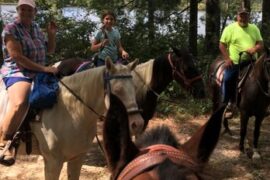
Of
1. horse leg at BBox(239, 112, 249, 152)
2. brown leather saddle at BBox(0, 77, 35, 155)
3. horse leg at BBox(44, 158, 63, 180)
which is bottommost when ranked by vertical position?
horse leg at BBox(239, 112, 249, 152)

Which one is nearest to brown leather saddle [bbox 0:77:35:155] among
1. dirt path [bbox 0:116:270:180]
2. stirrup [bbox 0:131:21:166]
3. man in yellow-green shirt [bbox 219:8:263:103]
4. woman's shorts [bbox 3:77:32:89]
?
stirrup [bbox 0:131:21:166]

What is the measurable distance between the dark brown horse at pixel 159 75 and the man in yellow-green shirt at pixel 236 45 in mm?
822

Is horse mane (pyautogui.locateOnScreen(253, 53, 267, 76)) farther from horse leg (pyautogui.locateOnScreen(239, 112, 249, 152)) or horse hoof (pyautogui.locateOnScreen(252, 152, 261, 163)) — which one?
horse hoof (pyautogui.locateOnScreen(252, 152, 261, 163))

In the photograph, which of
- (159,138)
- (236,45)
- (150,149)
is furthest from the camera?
(236,45)

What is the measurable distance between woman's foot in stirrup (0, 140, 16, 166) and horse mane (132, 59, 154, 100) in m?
2.19

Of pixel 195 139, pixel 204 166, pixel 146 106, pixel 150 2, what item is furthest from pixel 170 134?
pixel 150 2

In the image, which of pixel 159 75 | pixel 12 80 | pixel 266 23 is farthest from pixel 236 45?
pixel 266 23

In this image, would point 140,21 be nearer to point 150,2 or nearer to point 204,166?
point 150,2

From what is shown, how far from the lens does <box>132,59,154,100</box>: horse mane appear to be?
565 centimetres

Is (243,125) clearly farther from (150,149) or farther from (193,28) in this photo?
(193,28)

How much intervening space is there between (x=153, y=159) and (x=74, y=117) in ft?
8.48

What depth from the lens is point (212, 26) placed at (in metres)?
11.4

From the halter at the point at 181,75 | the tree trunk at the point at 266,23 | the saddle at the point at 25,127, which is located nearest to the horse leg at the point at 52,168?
the saddle at the point at 25,127

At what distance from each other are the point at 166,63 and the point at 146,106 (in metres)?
0.68
